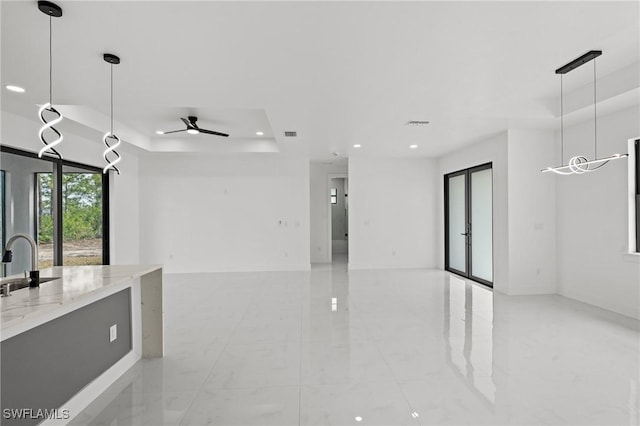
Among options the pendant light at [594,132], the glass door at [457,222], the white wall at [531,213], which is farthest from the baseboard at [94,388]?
the glass door at [457,222]

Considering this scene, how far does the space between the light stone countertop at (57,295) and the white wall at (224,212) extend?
515 centimetres

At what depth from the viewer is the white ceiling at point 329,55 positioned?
2443mm

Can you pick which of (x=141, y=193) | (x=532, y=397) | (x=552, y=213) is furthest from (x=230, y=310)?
(x=552, y=213)

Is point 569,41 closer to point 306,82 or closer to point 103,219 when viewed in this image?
point 306,82

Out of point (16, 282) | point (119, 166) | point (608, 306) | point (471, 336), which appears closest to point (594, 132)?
point (608, 306)

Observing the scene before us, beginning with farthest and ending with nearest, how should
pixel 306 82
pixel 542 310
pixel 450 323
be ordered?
pixel 542 310 < pixel 450 323 < pixel 306 82

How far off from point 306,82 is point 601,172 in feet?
13.9

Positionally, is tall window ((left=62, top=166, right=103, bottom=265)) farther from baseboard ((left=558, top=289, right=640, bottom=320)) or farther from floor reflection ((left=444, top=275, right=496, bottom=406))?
baseboard ((left=558, top=289, right=640, bottom=320))

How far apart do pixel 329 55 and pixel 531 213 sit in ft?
14.8

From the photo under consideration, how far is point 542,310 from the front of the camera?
481 cm

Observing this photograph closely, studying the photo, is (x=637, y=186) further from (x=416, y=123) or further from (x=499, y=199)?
(x=416, y=123)

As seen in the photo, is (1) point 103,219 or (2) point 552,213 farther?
(1) point 103,219

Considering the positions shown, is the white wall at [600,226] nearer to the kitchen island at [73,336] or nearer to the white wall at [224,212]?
the white wall at [224,212]

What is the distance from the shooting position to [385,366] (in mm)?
3059
